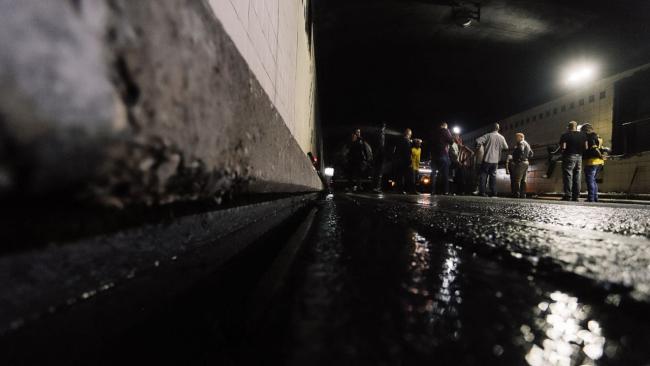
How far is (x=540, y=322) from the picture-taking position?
12.5 inches

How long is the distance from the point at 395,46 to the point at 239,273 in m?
9.84

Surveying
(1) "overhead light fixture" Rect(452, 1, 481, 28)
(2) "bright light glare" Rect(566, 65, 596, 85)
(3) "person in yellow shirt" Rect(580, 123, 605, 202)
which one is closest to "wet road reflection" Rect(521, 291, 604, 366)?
(3) "person in yellow shirt" Rect(580, 123, 605, 202)

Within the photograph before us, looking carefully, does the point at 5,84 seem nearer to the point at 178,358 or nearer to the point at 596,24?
the point at 178,358

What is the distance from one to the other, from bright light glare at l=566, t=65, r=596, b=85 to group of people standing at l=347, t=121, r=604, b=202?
14.6 ft

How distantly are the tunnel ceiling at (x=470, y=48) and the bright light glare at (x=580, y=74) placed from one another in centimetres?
29

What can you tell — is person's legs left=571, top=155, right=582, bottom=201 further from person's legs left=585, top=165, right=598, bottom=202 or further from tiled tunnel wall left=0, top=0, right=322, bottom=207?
tiled tunnel wall left=0, top=0, right=322, bottom=207

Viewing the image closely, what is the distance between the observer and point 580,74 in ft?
33.6

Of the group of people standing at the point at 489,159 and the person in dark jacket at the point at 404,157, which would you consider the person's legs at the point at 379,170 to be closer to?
the group of people standing at the point at 489,159

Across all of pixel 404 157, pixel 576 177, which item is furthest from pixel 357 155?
pixel 576 177

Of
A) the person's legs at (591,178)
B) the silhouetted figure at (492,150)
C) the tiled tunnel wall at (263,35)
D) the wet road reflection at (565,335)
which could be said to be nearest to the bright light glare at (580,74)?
the silhouetted figure at (492,150)

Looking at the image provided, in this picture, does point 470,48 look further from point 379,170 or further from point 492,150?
point 379,170

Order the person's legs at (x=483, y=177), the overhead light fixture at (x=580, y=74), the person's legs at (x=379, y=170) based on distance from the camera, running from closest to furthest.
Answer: the person's legs at (x=483, y=177)
the person's legs at (x=379, y=170)
the overhead light fixture at (x=580, y=74)

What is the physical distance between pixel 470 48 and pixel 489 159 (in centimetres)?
445

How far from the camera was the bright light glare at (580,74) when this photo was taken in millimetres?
9866
